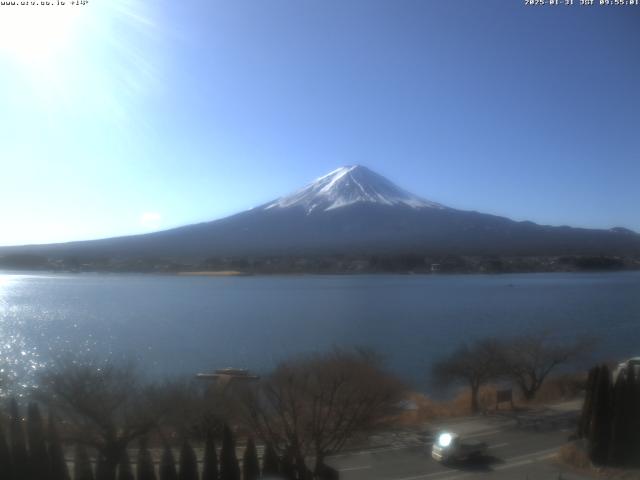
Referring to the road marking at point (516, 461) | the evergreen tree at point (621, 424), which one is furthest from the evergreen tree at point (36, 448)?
the evergreen tree at point (621, 424)

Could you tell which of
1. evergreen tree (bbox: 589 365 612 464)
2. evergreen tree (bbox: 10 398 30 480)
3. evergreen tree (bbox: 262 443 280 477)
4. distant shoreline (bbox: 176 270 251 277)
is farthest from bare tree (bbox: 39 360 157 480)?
distant shoreline (bbox: 176 270 251 277)

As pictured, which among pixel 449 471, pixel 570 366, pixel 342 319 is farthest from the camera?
pixel 342 319

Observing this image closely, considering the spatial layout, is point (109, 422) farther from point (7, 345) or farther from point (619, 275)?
point (619, 275)

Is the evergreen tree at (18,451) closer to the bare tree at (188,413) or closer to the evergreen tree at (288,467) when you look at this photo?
the bare tree at (188,413)

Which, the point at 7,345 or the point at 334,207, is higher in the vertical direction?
the point at 334,207

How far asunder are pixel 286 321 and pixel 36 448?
14103 millimetres

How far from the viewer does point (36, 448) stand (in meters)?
5.00

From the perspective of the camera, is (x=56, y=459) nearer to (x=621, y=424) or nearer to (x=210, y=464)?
(x=210, y=464)

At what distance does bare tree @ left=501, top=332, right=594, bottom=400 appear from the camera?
407 inches

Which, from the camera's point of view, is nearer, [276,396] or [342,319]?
[276,396]

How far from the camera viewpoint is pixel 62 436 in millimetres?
5348

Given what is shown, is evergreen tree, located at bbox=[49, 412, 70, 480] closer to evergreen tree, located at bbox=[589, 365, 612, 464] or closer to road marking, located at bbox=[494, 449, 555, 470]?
road marking, located at bbox=[494, 449, 555, 470]

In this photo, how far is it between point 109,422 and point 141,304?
20.4 m

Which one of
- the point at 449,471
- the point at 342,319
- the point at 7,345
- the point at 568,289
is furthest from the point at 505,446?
the point at 568,289
